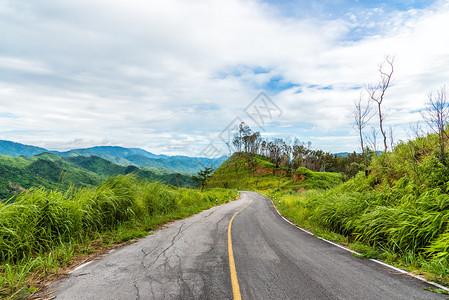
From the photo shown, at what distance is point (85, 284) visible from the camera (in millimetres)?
4004

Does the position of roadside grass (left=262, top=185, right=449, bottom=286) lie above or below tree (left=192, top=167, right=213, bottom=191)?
above

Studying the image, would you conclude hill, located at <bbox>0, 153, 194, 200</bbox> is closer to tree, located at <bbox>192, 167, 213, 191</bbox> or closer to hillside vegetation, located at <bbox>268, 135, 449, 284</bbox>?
tree, located at <bbox>192, 167, 213, 191</bbox>

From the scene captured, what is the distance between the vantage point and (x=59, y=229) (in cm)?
609

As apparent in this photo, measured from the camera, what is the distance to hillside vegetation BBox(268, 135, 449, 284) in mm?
5145

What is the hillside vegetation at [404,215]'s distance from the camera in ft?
16.9

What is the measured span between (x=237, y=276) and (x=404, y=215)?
5.52 meters

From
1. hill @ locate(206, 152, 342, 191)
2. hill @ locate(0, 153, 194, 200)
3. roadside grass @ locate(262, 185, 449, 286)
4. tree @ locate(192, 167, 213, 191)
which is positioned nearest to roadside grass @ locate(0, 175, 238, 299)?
hill @ locate(0, 153, 194, 200)

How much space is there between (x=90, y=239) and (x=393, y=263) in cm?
851

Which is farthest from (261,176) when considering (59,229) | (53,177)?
(53,177)

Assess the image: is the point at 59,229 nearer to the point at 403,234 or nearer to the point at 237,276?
the point at 237,276

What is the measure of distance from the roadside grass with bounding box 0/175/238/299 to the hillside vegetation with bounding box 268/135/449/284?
763 cm

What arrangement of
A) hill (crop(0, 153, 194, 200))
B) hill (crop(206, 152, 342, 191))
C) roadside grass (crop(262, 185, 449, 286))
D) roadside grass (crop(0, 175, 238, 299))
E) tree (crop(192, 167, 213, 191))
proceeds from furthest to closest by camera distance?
hill (crop(206, 152, 342, 191))
tree (crop(192, 167, 213, 191))
hill (crop(0, 153, 194, 200))
roadside grass (crop(262, 185, 449, 286))
roadside grass (crop(0, 175, 238, 299))

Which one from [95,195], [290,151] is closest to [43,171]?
[290,151]

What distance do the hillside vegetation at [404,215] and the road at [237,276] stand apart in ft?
2.82
